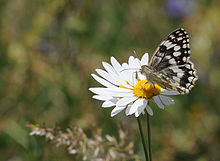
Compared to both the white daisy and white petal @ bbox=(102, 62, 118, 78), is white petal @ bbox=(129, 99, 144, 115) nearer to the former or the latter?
the white daisy

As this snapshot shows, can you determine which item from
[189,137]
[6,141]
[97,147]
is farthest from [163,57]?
[6,141]

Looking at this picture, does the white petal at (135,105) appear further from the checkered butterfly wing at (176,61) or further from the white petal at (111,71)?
the white petal at (111,71)

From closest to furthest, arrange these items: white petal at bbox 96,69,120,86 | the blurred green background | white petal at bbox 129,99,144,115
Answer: white petal at bbox 129,99,144,115 → white petal at bbox 96,69,120,86 → the blurred green background

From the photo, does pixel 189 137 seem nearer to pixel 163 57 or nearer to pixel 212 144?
pixel 212 144

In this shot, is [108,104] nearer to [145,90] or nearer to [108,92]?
[108,92]

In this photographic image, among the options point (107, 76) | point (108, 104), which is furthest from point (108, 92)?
point (107, 76)

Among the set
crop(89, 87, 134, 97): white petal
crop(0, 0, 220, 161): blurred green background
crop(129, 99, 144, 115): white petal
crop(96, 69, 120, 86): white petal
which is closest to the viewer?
crop(129, 99, 144, 115): white petal

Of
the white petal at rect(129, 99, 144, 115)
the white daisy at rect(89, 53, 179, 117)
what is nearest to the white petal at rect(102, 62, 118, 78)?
the white daisy at rect(89, 53, 179, 117)
